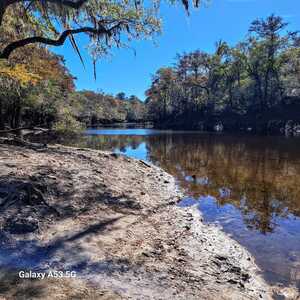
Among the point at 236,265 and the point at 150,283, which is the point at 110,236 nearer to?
the point at 150,283

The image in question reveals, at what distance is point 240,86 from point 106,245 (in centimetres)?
5186

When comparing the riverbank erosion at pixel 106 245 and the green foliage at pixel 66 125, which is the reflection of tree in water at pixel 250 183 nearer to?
the riverbank erosion at pixel 106 245

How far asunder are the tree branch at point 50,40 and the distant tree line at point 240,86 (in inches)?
1427

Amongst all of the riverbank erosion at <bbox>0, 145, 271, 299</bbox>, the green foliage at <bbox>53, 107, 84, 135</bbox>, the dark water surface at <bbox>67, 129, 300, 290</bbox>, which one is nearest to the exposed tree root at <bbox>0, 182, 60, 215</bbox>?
the riverbank erosion at <bbox>0, 145, 271, 299</bbox>

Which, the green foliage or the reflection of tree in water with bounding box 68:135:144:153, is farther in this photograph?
the reflection of tree in water with bounding box 68:135:144:153

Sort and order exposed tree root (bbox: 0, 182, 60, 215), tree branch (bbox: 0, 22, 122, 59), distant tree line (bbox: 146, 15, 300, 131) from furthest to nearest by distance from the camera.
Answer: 1. distant tree line (bbox: 146, 15, 300, 131)
2. tree branch (bbox: 0, 22, 122, 59)
3. exposed tree root (bbox: 0, 182, 60, 215)

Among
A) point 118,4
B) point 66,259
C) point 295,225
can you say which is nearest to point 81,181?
point 66,259

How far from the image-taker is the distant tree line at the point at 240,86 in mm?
41094

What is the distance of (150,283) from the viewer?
9.89ft

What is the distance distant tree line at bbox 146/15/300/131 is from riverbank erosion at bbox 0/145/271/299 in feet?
130

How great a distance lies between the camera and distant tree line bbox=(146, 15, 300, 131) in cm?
4109

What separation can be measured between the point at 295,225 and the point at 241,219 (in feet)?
3.53

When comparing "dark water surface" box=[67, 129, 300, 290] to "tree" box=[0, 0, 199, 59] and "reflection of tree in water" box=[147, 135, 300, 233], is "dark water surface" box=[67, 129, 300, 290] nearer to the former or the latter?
"reflection of tree in water" box=[147, 135, 300, 233]

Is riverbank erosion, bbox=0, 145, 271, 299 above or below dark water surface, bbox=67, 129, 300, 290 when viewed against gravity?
above
